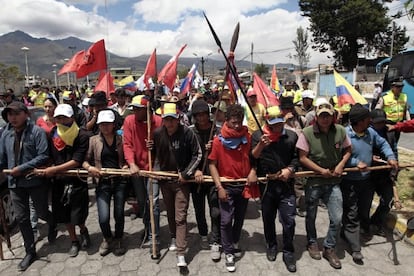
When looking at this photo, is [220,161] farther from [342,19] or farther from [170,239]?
[342,19]

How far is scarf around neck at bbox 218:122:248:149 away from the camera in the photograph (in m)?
3.60

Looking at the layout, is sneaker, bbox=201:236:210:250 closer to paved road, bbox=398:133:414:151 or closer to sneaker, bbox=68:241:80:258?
sneaker, bbox=68:241:80:258

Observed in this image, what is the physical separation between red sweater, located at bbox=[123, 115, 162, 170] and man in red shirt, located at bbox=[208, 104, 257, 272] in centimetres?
100

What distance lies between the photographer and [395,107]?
6.77 m

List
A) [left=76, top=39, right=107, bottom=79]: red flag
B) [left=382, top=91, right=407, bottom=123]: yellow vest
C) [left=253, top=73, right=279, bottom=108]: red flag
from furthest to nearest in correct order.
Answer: [left=382, top=91, right=407, bottom=123]: yellow vest, [left=76, top=39, right=107, bottom=79]: red flag, [left=253, top=73, right=279, bottom=108]: red flag

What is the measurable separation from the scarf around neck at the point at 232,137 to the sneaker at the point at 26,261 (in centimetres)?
288

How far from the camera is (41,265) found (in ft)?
12.9

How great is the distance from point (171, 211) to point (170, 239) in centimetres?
73

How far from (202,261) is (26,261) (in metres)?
2.23

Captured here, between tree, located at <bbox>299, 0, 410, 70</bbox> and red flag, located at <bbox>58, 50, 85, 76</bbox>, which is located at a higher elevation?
tree, located at <bbox>299, 0, 410, 70</bbox>

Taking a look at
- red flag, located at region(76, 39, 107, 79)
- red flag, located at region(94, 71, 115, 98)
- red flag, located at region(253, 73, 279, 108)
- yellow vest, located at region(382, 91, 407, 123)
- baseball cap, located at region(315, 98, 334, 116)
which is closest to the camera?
baseball cap, located at region(315, 98, 334, 116)

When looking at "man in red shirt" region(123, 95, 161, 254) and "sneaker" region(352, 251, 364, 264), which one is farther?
"man in red shirt" region(123, 95, 161, 254)

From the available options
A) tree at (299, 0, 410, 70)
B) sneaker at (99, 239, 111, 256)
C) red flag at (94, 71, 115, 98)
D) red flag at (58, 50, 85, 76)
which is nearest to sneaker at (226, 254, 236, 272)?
sneaker at (99, 239, 111, 256)

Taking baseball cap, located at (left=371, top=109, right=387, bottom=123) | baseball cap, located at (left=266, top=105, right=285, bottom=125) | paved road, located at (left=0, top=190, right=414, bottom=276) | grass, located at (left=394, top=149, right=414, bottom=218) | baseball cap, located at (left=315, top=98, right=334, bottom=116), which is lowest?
paved road, located at (left=0, top=190, right=414, bottom=276)
